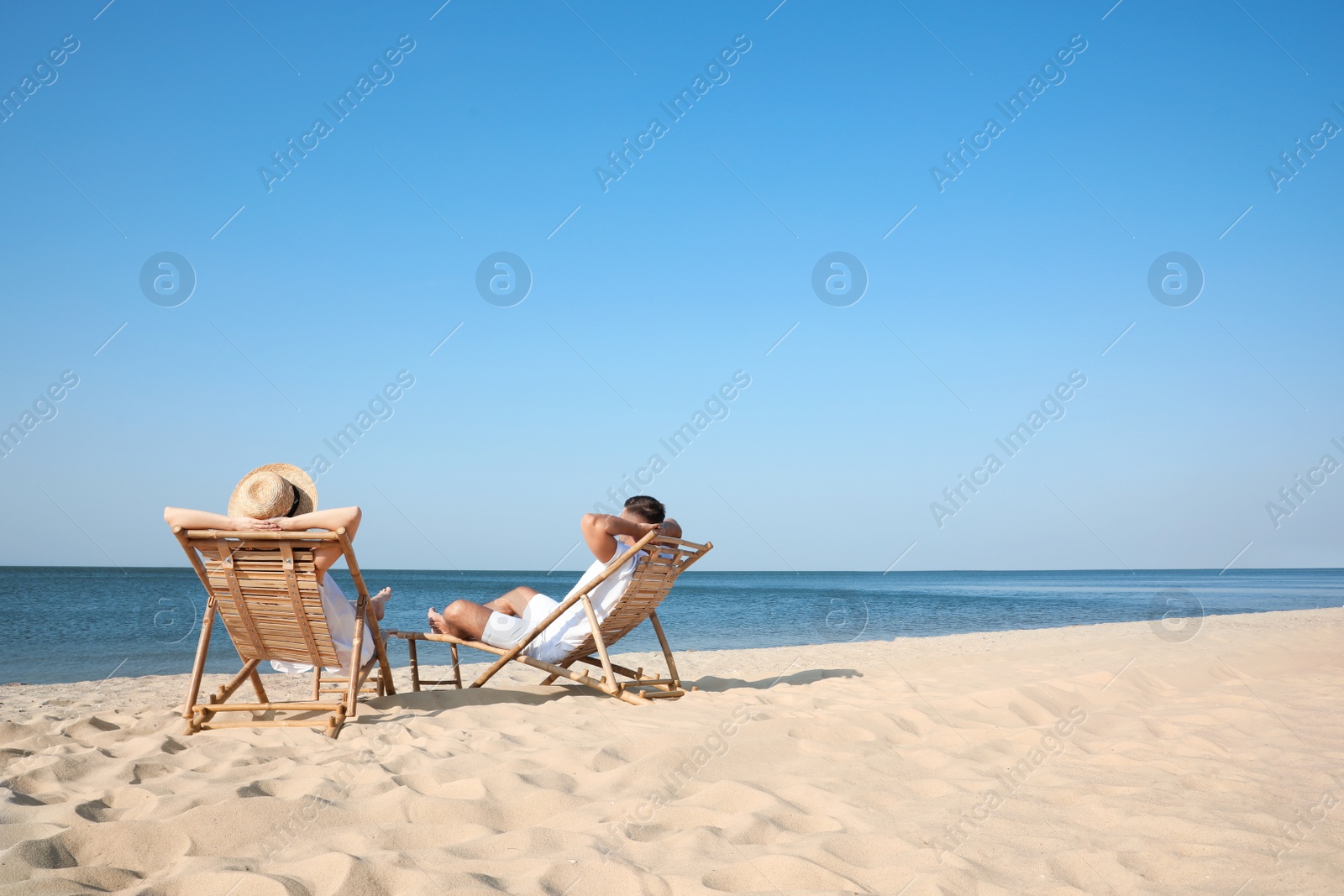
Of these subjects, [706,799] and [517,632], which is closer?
[706,799]

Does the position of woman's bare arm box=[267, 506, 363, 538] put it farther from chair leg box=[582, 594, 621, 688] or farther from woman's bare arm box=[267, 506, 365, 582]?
chair leg box=[582, 594, 621, 688]

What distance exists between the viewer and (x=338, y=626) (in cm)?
426

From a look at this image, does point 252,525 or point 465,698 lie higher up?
point 252,525

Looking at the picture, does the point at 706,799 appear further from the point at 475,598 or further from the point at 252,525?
the point at 475,598

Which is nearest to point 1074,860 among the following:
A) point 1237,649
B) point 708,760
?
point 708,760

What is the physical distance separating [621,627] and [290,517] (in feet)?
7.12

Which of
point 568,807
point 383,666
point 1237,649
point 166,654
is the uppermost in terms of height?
point 568,807

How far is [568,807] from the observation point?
255 centimetres

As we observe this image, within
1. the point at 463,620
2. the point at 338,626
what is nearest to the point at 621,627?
the point at 463,620

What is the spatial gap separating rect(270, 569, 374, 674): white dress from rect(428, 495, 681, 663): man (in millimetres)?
604

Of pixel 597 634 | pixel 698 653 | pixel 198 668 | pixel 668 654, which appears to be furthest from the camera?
pixel 698 653

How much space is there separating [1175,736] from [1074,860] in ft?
6.01

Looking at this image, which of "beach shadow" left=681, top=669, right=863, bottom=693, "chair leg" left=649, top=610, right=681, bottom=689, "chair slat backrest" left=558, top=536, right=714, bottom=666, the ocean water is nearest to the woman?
"chair slat backrest" left=558, top=536, right=714, bottom=666

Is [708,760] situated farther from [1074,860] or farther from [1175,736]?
[1175,736]
